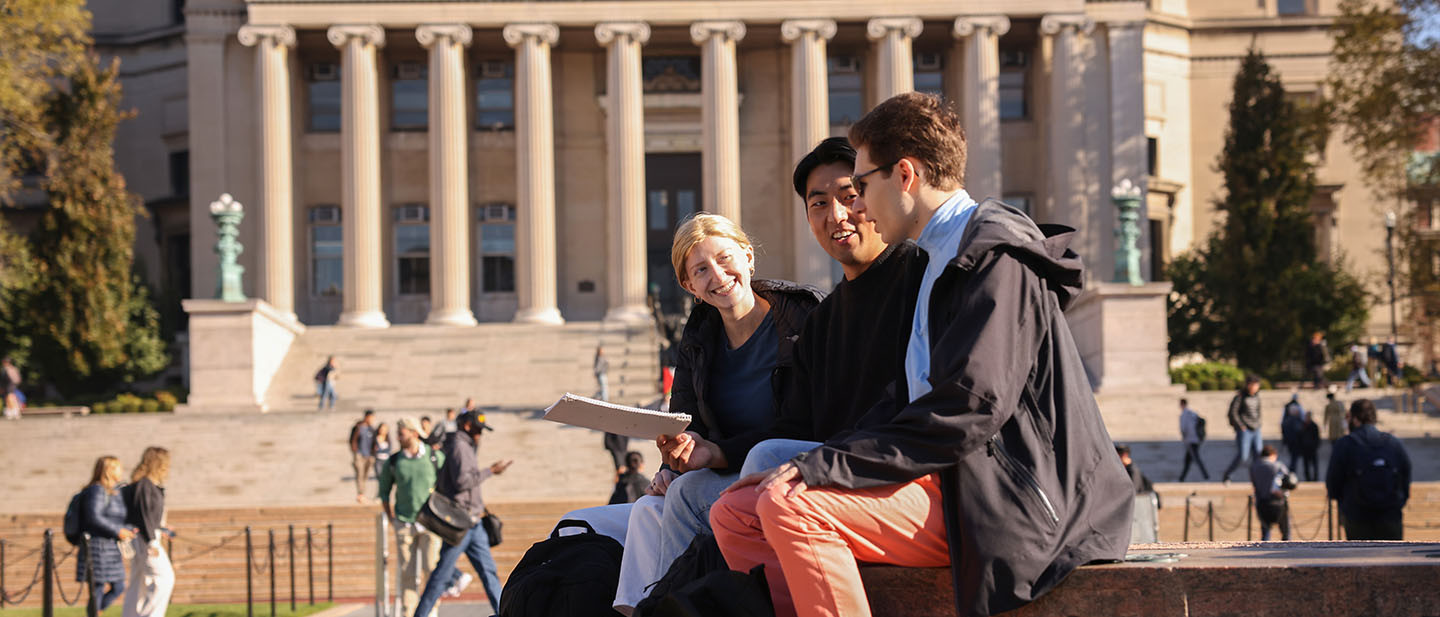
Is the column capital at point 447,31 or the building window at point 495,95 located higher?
the column capital at point 447,31

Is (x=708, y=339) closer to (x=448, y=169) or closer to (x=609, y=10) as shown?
(x=448, y=169)

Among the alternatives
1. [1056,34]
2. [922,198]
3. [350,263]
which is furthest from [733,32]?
[922,198]

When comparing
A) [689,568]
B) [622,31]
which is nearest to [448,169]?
[622,31]

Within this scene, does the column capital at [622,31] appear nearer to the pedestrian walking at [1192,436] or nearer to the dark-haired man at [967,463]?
the pedestrian walking at [1192,436]

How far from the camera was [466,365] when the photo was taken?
40.9 m

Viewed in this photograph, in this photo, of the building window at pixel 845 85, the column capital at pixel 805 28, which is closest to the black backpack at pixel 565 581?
the column capital at pixel 805 28

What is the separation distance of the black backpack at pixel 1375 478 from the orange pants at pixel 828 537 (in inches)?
395

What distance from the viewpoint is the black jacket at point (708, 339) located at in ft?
19.5

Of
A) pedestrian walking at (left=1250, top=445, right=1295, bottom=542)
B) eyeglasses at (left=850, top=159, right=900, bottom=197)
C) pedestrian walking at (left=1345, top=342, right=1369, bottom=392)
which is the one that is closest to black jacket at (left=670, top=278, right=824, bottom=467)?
eyeglasses at (left=850, top=159, right=900, bottom=197)

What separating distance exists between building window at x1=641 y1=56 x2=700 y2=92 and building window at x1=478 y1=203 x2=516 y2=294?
5720 millimetres

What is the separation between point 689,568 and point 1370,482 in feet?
33.4

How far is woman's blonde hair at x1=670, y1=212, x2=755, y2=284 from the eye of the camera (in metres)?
6.00

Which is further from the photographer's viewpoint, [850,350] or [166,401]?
[166,401]

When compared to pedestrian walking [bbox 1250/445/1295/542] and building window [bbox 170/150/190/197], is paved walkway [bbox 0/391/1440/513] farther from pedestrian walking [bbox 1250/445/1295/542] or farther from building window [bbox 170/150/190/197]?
building window [bbox 170/150/190/197]
